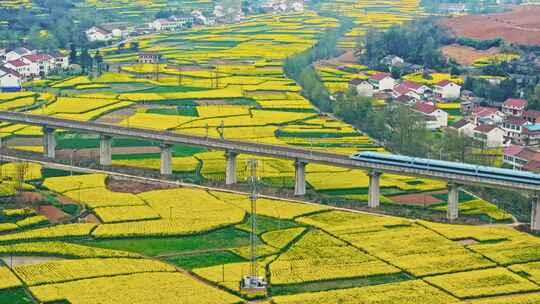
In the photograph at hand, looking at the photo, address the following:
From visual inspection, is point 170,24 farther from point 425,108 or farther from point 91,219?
point 91,219

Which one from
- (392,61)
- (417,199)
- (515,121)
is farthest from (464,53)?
(417,199)

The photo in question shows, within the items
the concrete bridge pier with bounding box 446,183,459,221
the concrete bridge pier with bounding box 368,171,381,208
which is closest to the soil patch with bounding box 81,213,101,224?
the concrete bridge pier with bounding box 368,171,381,208

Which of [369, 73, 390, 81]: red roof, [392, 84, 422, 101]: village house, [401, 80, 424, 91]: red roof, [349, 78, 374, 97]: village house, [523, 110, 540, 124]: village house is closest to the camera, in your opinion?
[523, 110, 540, 124]: village house

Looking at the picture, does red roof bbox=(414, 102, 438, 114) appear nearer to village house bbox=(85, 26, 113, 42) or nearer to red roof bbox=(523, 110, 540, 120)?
red roof bbox=(523, 110, 540, 120)

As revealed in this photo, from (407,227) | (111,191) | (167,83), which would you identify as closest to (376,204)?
(407,227)

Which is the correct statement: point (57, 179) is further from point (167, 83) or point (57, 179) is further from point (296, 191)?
point (167, 83)
